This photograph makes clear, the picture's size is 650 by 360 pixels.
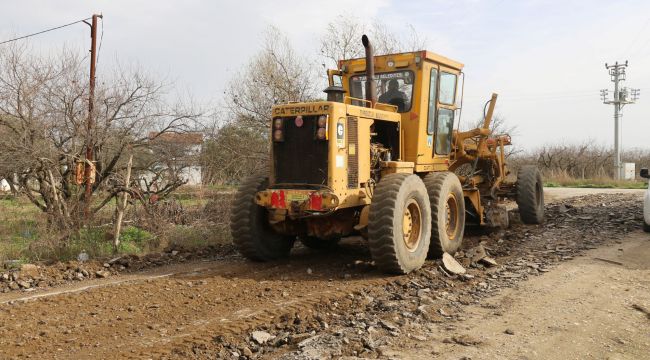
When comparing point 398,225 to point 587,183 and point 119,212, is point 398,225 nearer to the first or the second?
point 119,212

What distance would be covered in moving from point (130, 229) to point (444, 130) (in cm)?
580

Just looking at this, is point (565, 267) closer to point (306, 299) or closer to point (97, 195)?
point (306, 299)

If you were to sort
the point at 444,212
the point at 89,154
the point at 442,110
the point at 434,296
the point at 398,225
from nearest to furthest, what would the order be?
the point at 434,296 < the point at 398,225 < the point at 444,212 < the point at 442,110 < the point at 89,154

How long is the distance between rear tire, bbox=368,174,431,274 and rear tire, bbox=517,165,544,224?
14.6ft

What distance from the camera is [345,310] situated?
5.54m

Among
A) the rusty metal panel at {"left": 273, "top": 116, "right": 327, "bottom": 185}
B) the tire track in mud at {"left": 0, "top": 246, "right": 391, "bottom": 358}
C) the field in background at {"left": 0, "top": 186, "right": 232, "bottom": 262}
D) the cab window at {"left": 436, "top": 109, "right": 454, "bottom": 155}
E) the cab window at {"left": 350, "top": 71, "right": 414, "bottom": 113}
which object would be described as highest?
the cab window at {"left": 350, "top": 71, "right": 414, "bottom": 113}

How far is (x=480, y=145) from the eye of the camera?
1045cm

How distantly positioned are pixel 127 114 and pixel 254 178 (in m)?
4.23

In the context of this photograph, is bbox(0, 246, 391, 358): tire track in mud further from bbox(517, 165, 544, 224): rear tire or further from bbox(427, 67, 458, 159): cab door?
bbox(517, 165, 544, 224): rear tire

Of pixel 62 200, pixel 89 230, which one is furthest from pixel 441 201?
pixel 62 200

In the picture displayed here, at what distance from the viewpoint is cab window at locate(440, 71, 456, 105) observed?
28.7 feet

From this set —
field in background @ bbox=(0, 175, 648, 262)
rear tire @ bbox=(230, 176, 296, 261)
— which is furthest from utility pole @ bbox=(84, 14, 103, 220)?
rear tire @ bbox=(230, 176, 296, 261)

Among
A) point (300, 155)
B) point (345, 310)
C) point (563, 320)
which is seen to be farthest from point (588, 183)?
point (345, 310)

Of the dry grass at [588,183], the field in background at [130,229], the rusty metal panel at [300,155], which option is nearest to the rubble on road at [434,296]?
the rusty metal panel at [300,155]
